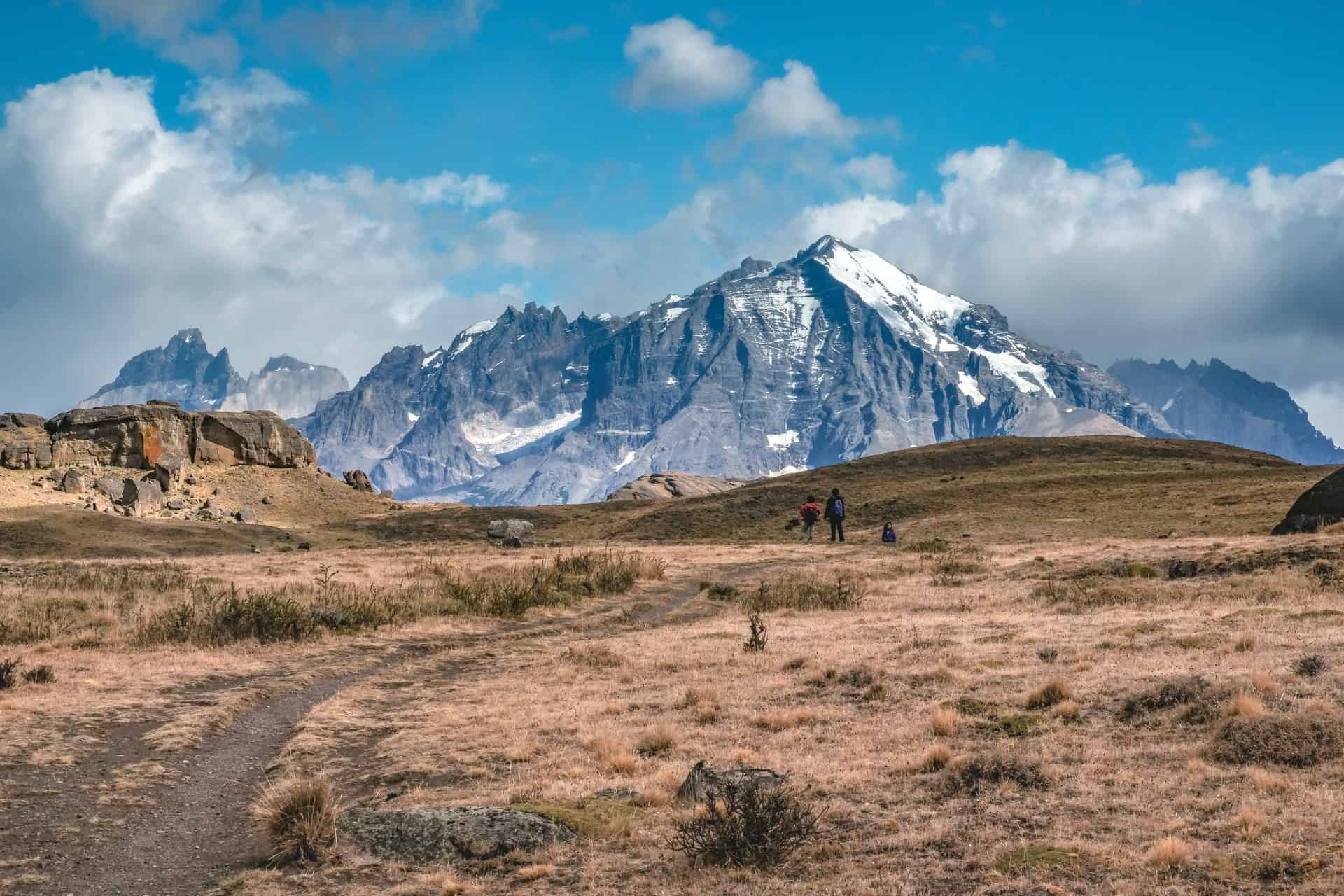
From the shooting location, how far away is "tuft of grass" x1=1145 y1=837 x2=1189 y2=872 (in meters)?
7.99

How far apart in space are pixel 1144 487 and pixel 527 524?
38.1 meters

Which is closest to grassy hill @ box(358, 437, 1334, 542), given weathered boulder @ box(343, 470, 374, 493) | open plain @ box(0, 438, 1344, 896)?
weathered boulder @ box(343, 470, 374, 493)

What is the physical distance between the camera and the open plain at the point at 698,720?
882 cm

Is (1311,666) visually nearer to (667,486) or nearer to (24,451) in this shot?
(24,451)

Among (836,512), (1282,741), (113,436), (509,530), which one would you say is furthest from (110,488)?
(1282,741)

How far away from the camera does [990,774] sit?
35.0 ft

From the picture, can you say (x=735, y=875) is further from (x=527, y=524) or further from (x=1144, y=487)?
(x=1144, y=487)

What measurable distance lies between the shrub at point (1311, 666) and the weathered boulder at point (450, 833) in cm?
946

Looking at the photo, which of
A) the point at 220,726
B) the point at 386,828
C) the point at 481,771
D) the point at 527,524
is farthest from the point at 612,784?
the point at 527,524

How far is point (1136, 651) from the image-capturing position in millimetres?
16422

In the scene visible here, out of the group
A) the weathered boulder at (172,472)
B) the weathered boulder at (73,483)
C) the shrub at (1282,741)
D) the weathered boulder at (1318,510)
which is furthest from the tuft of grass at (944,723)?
the weathered boulder at (73,483)

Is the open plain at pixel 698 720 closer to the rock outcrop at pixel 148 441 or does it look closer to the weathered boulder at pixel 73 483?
the weathered boulder at pixel 73 483

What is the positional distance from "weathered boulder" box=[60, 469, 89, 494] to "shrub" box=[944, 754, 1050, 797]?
2963 inches

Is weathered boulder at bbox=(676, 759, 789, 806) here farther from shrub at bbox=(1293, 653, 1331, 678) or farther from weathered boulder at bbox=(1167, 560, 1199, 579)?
weathered boulder at bbox=(1167, 560, 1199, 579)
